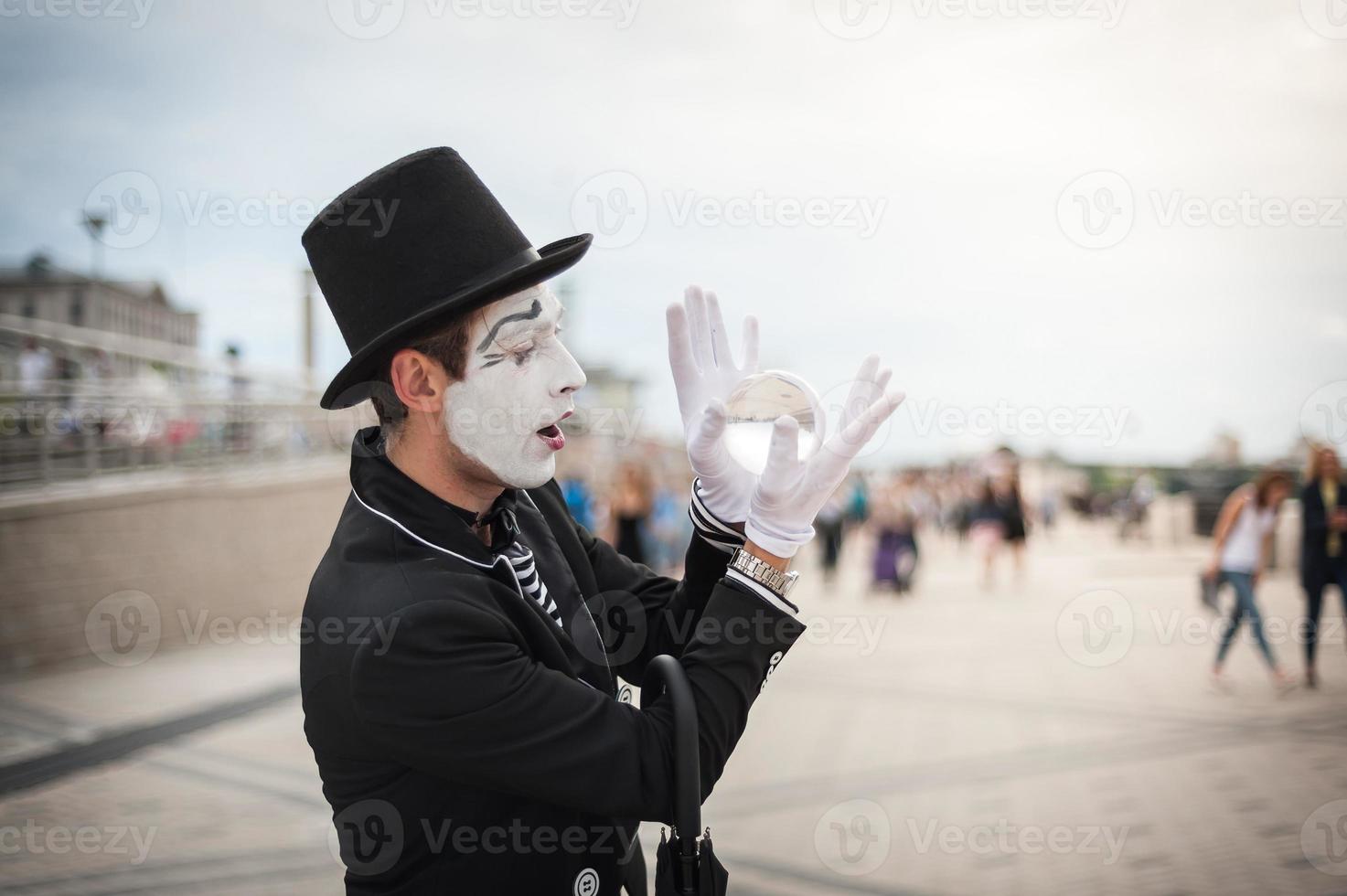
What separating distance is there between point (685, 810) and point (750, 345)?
92 centimetres

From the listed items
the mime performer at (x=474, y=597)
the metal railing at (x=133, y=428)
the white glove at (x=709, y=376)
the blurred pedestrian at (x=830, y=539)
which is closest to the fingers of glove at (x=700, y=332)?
the white glove at (x=709, y=376)

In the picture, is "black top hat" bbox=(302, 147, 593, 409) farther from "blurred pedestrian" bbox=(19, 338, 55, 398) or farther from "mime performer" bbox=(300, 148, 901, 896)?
"blurred pedestrian" bbox=(19, 338, 55, 398)

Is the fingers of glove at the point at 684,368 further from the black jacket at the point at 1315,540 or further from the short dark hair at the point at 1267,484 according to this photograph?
the short dark hair at the point at 1267,484

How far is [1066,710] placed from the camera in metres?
6.95

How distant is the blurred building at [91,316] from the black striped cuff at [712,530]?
391 inches

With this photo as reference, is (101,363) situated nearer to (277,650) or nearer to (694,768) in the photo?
(277,650)

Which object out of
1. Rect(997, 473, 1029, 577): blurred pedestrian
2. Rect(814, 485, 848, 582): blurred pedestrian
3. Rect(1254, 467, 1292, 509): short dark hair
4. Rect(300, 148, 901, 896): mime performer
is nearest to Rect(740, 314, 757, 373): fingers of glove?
Rect(300, 148, 901, 896): mime performer

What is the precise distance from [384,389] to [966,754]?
508cm

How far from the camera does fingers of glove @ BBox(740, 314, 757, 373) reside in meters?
1.96

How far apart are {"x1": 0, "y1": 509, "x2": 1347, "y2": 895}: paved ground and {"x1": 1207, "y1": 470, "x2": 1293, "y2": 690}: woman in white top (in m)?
0.39

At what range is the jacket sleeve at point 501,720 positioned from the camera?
4.69ft

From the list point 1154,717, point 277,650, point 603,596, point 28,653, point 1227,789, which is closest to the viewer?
point 603,596

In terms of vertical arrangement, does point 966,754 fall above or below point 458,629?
below

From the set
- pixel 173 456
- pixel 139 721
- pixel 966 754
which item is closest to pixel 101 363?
pixel 173 456
